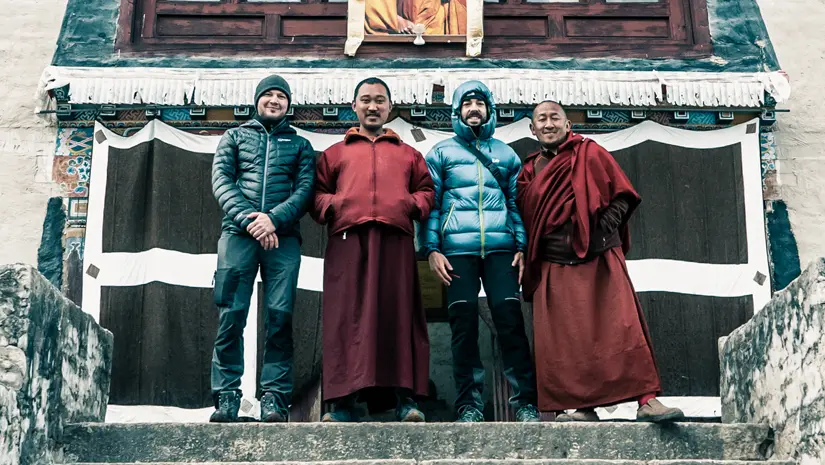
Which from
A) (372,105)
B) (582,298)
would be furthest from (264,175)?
(582,298)

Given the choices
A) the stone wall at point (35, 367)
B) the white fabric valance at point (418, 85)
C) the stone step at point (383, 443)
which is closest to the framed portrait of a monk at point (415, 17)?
the white fabric valance at point (418, 85)

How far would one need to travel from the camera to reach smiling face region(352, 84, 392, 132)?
5.27 m

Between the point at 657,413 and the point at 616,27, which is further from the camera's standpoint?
the point at 616,27

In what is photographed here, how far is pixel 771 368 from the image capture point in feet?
14.8

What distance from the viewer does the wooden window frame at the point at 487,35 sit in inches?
283

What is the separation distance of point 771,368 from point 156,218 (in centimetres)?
368

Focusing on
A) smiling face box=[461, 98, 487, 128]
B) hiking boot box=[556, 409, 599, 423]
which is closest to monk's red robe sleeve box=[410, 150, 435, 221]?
smiling face box=[461, 98, 487, 128]

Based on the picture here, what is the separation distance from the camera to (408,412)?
186 inches

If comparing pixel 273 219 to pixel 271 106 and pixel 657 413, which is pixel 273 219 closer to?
pixel 271 106

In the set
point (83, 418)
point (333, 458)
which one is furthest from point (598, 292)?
point (83, 418)

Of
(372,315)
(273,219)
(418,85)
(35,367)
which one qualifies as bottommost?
(35,367)

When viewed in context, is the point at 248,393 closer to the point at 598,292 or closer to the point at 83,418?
the point at 83,418

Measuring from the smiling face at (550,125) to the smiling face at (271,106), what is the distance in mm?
1150

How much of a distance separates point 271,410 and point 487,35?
3290 millimetres
